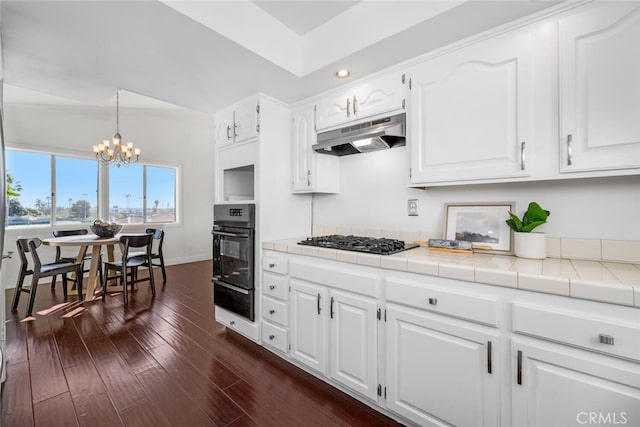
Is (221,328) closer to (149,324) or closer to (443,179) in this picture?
(149,324)

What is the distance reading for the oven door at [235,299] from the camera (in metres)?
2.30

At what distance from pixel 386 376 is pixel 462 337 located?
1.68 feet

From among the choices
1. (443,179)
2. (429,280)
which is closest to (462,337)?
(429,280)

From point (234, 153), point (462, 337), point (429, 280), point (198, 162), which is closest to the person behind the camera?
point (462, 337)

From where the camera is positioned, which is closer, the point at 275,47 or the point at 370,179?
the point at 275,47

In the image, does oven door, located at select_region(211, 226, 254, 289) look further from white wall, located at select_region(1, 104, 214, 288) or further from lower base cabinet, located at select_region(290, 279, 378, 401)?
white wall, located at select_region(1, 104, 214, 288)

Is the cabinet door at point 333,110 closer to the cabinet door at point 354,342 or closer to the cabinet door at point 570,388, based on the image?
the cabinet door at point 354,342

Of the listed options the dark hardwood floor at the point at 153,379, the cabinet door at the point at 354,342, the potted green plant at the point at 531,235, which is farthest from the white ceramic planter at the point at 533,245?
the dark hardwood floor at the point at 153,379

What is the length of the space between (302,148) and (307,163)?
15cm

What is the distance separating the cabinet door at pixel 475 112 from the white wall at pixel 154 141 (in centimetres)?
520

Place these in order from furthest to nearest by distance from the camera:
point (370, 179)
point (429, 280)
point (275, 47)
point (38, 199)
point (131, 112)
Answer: point (131, 112)
point (38, 199)
point (370, 179)
point (275, 47)
point (429, 280)

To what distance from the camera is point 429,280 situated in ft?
4.42

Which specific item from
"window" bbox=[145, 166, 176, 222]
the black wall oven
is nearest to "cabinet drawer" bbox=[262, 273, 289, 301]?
the black wall oven

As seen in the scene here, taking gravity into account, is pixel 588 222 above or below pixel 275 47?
below
